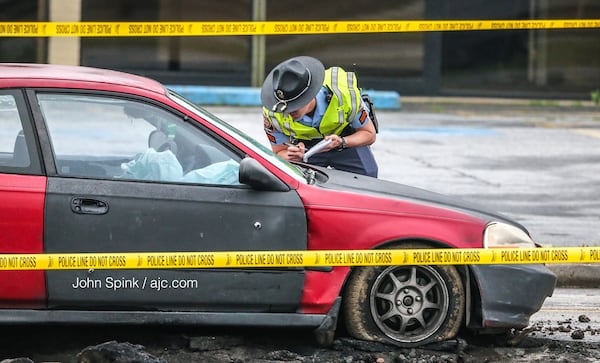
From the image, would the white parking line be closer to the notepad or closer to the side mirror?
the notepad

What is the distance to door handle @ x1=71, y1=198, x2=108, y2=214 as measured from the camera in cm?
651

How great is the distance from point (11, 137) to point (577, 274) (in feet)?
14.1

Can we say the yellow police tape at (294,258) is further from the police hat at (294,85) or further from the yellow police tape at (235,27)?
the yellow police tape at (235,27)

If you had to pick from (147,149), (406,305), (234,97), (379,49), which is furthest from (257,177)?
(379,49)

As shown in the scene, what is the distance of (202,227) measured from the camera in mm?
6637

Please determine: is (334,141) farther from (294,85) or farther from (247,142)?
(247,142)

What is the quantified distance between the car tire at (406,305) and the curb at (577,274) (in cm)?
234

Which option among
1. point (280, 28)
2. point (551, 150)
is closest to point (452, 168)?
point (551, 150)

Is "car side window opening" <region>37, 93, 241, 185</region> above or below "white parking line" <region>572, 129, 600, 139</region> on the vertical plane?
above

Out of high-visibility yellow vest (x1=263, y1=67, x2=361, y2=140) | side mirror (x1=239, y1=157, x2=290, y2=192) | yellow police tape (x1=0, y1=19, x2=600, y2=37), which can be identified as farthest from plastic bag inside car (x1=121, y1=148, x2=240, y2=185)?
yellow police tape (x1=0, y1=19, x2=600, y2=37)

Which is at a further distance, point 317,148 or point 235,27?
point 235,27

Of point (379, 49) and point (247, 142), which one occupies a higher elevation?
point (379, 49)

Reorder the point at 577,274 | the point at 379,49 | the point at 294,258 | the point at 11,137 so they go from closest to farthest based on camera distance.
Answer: the point at 294,258 → the point at 11,137 → the point at 577,274 → the point at 379,49

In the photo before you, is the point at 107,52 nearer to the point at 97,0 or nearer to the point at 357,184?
the point at 97,0
